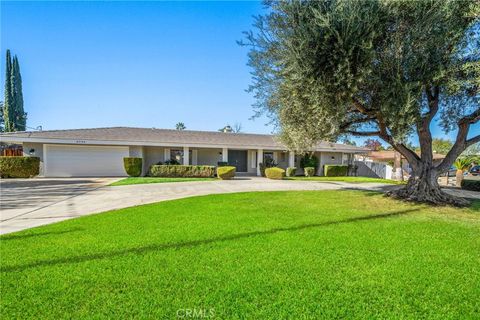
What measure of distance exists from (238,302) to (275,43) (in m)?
7.41

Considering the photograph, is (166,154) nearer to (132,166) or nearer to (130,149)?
(130,149)

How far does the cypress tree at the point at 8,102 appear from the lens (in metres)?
35.4

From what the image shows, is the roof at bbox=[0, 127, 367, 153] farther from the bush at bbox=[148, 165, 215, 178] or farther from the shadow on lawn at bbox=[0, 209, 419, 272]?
the shadow on lawn at bbox=[0, 209, 419, 272]

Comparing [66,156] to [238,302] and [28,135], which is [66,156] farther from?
[238,302]

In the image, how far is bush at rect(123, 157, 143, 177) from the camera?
62.0ft

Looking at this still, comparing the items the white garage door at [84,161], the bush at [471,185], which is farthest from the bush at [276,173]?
the white garage door at [84,161]

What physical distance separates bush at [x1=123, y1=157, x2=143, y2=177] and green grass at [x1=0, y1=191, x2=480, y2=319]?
42.9 ft

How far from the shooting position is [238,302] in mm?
2811

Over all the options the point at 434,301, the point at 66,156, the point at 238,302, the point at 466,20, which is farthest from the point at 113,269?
the point at 66,156

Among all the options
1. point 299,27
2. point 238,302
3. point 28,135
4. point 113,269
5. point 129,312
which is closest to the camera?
point 129,312

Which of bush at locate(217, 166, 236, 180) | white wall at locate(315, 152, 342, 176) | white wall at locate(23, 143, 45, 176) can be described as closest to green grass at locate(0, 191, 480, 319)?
bush at locate(217, 166, 236, 180)

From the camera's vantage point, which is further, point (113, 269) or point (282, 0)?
point (282, 0)

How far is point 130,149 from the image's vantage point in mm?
21031

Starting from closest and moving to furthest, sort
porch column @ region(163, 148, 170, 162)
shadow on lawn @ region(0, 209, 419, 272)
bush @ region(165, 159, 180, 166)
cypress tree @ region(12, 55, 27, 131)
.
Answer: shadow on lawn @ region(0, 209, 419, 272)
bush @ region(165, 159, 180, 166)
porch column @ region(163, 148, 170, 162)
cypress tree @ region(12, 55, 27, 131)
